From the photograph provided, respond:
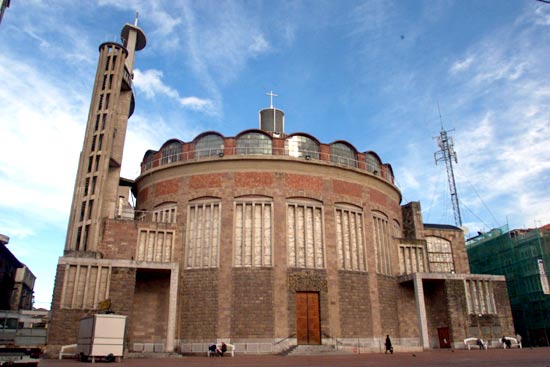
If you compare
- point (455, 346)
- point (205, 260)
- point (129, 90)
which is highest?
point (129, 90)

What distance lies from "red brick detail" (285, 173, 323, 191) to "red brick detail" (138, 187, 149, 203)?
10.3m

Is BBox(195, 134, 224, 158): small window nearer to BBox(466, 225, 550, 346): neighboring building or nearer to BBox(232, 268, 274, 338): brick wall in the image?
BBox(232, 268, 274, 338): brick wall

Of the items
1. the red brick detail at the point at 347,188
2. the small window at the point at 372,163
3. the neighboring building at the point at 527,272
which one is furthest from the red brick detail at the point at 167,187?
the neighboring building at the point at 527,272

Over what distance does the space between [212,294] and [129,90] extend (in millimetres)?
16352

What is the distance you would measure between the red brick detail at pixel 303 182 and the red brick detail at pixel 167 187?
7.54 meters

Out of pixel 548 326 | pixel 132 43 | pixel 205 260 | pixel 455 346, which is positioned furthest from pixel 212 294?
pixel 548 326

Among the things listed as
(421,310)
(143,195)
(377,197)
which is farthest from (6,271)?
(421,310)

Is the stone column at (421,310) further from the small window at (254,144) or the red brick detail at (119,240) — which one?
the red brick detail at (119,240)

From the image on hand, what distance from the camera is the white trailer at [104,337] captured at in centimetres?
1761

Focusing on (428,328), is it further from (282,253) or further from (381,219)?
(282,253)

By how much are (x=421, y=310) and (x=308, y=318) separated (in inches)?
293

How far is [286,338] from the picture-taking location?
1011 inches

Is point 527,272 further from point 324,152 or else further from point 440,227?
point 324,152

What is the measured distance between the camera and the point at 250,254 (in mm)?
27438
